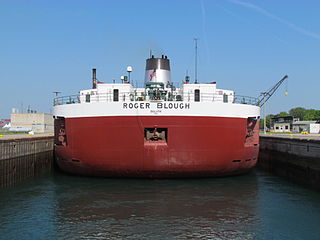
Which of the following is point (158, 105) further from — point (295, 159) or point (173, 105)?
point (295, 159)

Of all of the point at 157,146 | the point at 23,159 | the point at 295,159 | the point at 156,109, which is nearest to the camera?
the point at 157,146

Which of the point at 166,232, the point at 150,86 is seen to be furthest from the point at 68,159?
the point at 166,232

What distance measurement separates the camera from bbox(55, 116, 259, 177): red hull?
16.5m

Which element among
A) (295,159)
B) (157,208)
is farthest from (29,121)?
(157,208)

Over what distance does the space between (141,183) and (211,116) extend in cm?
466

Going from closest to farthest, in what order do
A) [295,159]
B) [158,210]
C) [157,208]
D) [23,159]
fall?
1. [158,210]
2. [157,208]
3. [23,159]
4. [295,159]

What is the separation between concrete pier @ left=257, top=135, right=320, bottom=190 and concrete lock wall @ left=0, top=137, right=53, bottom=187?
14.2 m

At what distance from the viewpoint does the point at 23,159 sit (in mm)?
18531

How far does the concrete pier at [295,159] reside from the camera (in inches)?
655

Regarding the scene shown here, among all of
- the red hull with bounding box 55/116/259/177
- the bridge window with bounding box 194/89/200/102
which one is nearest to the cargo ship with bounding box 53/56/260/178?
the red hull with bounding box 55/116/259/177

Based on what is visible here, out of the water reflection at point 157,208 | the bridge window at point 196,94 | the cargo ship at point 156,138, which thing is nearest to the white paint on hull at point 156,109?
the cargo ship at point 156,138

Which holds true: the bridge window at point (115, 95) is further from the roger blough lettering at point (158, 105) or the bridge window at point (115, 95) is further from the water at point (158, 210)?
the water at point (158, 210)

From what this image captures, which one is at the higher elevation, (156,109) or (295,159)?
(156,109)

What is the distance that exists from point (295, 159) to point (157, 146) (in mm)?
8189
